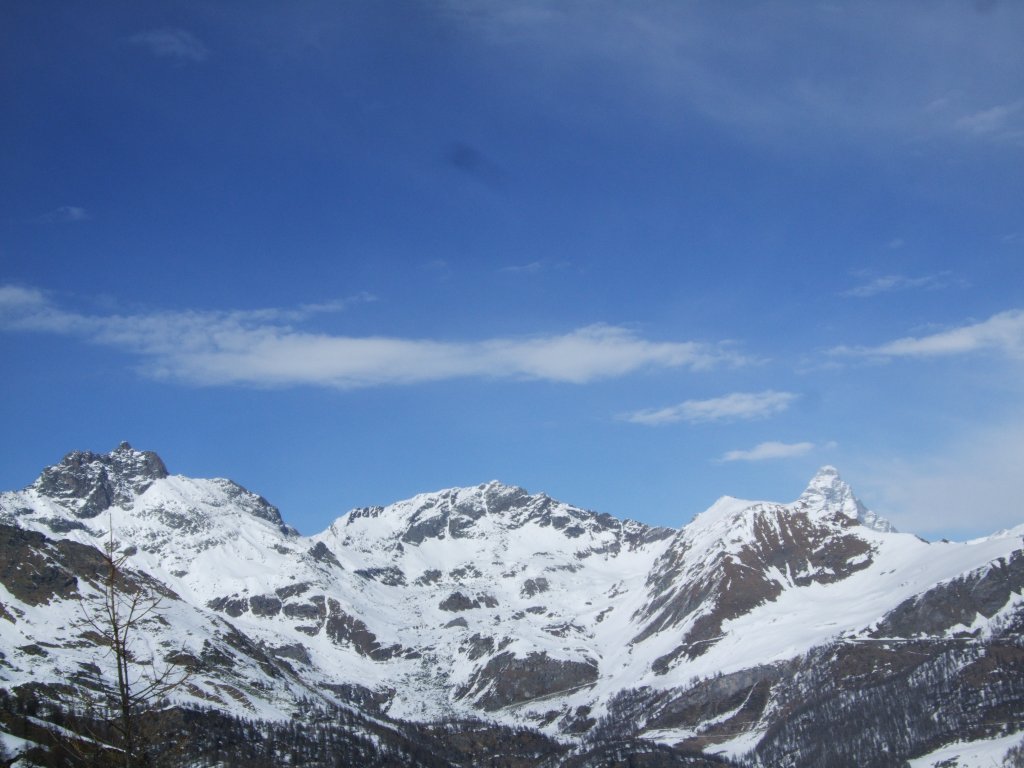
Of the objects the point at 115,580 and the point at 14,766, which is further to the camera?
the point at 14,766

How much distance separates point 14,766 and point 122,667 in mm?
171534

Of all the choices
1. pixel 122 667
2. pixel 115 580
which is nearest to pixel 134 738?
pixel 122 667

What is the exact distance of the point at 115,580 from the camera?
33781 mm

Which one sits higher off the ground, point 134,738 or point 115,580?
point 115,580

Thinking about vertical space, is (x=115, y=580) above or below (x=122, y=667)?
above

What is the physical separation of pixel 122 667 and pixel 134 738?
3349 mm

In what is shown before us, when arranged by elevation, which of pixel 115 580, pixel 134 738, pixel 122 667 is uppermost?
pixel 115 580

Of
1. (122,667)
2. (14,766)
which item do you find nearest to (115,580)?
(122,667)

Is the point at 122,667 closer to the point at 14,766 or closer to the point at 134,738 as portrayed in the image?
the point at 134,738

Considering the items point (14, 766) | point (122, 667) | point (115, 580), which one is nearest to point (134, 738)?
point (122, 667)

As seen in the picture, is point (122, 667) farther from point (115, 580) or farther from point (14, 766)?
point (14, 766)

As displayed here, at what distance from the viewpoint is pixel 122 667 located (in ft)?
108

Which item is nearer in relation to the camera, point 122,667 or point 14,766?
point 122,667

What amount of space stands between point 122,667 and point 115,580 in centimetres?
294
